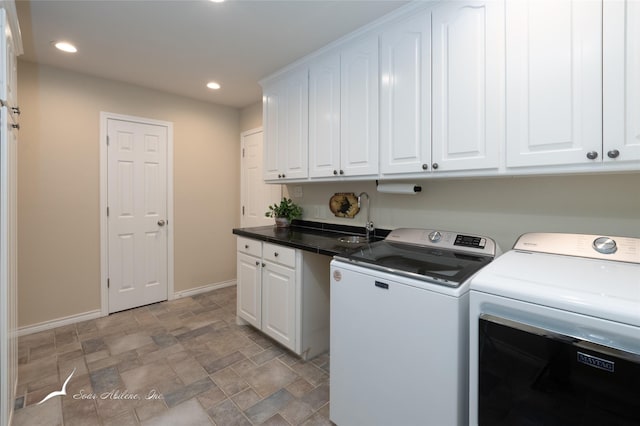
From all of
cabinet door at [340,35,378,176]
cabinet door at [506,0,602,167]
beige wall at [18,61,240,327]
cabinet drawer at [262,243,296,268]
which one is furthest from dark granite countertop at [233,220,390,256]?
beige wall at [18,61,240,327]

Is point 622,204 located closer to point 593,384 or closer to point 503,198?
point 503,198

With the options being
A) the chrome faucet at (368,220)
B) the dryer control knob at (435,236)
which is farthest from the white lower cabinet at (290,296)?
the dryer control knob at (435,236)

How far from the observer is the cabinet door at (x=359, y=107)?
2.04 metres

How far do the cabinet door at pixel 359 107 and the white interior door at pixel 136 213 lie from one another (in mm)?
2303

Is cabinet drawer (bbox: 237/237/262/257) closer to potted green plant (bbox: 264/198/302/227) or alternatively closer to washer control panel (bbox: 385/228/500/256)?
potted green plant (bbox: 264/198/302/227)

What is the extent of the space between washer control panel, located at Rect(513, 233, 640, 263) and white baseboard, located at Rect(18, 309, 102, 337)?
3731 millimetres

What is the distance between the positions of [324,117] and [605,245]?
1.87m

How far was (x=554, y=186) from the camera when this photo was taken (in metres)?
1.63

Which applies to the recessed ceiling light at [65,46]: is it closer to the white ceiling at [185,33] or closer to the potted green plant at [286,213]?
the white ceiling at [185,33]

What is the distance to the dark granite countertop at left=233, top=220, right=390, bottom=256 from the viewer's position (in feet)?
6.39

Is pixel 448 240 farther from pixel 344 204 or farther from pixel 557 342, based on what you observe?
pixel 344 204

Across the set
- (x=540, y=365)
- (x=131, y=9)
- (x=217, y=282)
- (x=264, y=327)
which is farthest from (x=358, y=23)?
(x=217, y=282)

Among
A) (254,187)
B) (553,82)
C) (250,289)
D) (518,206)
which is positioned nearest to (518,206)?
(518,206)

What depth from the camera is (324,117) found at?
2.39 meters
